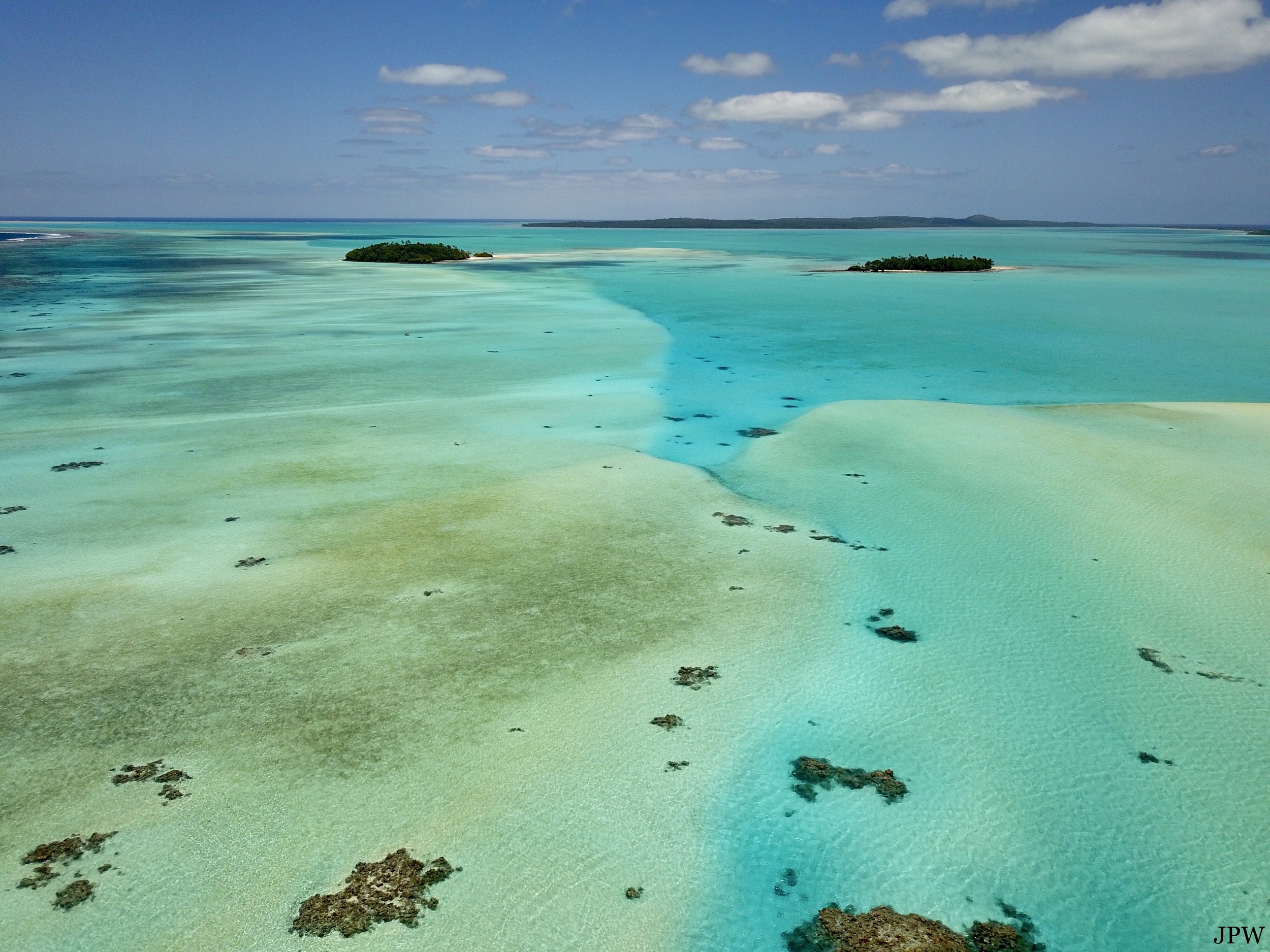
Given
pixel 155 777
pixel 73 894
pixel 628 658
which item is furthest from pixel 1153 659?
pixel 73 894

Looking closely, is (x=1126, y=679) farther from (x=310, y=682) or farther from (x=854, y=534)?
(x=310, y=682)

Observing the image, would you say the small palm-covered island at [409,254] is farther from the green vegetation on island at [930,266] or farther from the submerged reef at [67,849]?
the submerged reef at [67,849]

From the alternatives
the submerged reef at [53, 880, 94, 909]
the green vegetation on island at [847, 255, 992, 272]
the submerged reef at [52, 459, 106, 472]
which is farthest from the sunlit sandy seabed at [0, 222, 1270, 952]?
the green vegetation on island at [847, 255, 992, 272]

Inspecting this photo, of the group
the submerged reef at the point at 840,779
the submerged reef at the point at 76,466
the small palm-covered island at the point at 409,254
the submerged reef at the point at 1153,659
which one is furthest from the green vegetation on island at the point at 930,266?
the submerged reef at the point at 840,779

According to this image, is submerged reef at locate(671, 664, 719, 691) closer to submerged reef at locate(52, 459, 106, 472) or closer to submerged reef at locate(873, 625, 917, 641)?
submerged reef at locate(873, 625, 917, 641)

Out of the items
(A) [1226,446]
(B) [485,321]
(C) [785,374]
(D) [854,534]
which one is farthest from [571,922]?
(B) [485,321]
